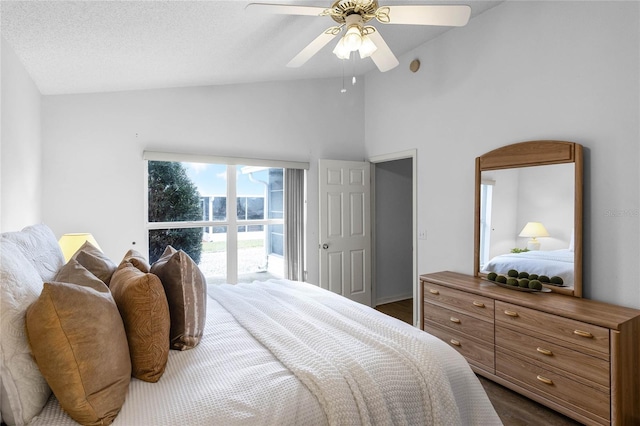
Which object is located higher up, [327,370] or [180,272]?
[180,272]

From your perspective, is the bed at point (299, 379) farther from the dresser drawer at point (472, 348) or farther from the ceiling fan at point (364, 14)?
the ceiling fan at point (364, 14)

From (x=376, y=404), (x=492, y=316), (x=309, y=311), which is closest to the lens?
(x=376, y=404)

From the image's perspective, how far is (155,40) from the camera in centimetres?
224

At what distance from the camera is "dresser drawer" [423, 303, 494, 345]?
8.71 feet

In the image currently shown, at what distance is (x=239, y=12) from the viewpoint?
7.01 feet

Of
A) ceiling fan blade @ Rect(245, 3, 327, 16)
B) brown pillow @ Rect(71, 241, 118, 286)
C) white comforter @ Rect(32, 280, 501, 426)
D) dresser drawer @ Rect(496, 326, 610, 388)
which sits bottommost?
dresser drawer @ Rect(496, 326, 610, 388)

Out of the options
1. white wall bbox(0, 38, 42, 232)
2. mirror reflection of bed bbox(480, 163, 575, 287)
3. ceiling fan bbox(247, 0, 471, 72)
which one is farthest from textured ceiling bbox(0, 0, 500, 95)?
mirror reflection of bed bbox(480, 163, 575, 287)

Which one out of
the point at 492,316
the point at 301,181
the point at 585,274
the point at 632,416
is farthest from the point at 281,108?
the point at 632,416

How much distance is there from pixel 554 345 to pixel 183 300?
234 centimetres

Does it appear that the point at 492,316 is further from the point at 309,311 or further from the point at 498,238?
the point at 309,311

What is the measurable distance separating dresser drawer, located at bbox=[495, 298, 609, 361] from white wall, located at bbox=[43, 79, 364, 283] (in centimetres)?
237

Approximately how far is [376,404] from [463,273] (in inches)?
96.4

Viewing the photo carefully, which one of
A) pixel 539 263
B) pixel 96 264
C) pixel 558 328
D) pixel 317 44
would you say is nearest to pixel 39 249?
pixel 96 264

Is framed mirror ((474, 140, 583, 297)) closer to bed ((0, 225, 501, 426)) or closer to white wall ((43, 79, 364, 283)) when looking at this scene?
bed ((0, 225, 501, 426))
